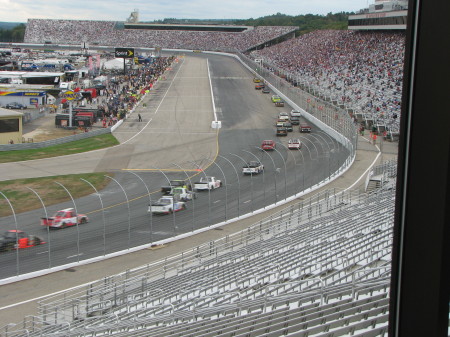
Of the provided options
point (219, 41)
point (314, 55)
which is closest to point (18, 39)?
point (219, 41)

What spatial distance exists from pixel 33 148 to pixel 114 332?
27.3 m

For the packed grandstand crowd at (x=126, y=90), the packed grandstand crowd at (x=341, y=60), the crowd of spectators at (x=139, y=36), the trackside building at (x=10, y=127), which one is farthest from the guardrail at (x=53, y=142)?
the crowd of spectators at (x=139, y=36)

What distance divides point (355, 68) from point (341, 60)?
700 centimetres

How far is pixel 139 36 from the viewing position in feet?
455

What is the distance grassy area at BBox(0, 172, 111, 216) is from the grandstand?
6.91 metres

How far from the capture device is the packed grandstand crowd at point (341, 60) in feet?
141

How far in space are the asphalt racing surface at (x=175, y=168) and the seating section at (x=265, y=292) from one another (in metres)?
2.59

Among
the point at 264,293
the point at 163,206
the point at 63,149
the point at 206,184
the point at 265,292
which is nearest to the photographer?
the point at 265,292

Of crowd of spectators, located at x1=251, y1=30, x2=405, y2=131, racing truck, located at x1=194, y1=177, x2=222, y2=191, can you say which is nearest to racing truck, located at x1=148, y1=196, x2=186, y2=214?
racing truck, located at x1=194, y1=177, x2=222, y2=191

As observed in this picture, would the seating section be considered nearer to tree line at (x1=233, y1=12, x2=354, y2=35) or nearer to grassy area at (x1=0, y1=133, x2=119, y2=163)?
grassy area at (x1=0, y1=133, x2=119, y2=163)

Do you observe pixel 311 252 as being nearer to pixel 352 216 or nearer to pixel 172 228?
pixel 352 216

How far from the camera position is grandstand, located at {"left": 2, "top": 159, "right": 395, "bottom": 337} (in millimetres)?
6824

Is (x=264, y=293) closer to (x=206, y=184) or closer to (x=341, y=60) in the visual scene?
(x=206, y=184)

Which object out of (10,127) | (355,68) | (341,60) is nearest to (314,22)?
(341,60)
